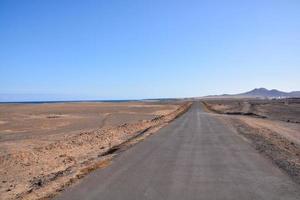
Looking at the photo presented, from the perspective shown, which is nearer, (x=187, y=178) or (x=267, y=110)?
(x=187, y=178)

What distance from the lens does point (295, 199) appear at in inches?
353

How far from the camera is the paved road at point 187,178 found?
371 inches

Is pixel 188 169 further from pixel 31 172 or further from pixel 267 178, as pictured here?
pixel 31 172

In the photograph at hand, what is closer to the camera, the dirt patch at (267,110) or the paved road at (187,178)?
the paved road at (187,178)

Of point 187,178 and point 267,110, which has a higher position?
point 187,178

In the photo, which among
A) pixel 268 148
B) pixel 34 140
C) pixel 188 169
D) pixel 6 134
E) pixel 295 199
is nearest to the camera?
pixel 295 199

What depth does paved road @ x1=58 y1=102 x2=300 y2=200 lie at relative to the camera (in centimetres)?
943

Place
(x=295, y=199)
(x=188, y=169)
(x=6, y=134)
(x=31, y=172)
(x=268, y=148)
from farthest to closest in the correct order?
(x=6, y=134)
(x=268, y=148)
(x=31, y=172)
(x=188, y=169)
(x=295, y=199)

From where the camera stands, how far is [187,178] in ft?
36.9

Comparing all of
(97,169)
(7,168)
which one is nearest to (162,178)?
(97,169)

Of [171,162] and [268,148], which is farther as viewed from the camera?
[268,148]

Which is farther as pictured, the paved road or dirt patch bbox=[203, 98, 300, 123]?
dirt patch bbox=[203, 98, 300, 123]

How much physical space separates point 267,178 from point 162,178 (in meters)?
2.82

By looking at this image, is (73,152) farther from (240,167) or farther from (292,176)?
(292,176)
